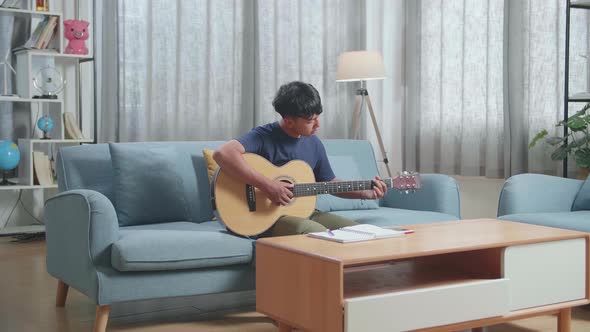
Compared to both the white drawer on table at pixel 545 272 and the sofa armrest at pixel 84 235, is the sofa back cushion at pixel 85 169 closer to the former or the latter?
the sofa armrest at pixel 84 235

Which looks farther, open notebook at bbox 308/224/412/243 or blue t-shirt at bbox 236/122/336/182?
blue t-shirt at bbox 236/122/336/182

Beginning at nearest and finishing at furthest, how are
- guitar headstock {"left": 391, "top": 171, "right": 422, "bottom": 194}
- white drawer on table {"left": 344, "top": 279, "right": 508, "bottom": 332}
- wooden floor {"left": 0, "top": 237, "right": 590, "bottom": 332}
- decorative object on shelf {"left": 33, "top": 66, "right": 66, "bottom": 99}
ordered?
white drawer on table {"left": 344, "top": 279, "right": 508, "bottom": 332}, wooden floor {"left": 0, "top": 237, "right": 590, "bottom": 332}, guitar headstock {"left": 391, "top": 171, "right": 422, "bottom": 194}, decorative object on shelf {"left": 33, "top": 66, "right": 66, "bottom": 99}

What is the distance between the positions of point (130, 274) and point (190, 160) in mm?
784

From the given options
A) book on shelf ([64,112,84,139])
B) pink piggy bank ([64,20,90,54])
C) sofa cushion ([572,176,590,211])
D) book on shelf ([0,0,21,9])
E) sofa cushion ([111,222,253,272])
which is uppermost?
book on shelf ([0,0,21,9])

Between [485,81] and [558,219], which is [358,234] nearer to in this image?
[558,219]

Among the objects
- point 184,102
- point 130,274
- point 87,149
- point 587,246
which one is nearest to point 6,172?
point 184,102

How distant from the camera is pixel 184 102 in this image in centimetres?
548

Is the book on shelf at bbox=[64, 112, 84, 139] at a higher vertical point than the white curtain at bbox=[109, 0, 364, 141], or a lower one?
lower

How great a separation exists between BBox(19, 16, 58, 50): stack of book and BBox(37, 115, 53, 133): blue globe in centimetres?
48

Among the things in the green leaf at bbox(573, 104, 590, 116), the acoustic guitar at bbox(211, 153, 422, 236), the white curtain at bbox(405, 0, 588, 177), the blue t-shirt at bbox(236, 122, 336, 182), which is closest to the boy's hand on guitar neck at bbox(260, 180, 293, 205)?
the acoustic guitar at bbox(211, 153, 422, 236)

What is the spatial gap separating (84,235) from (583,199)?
7.70ft

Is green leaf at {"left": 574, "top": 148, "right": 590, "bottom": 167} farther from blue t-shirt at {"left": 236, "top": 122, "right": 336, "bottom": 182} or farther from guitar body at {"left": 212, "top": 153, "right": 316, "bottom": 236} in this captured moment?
guitar body at {"left": 212, "top": 153, "right": 316, "bottom": 236}

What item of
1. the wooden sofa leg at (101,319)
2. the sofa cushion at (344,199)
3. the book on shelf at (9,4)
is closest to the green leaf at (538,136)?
the sofa cushion at (344,199)

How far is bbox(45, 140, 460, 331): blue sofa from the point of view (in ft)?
8.77
